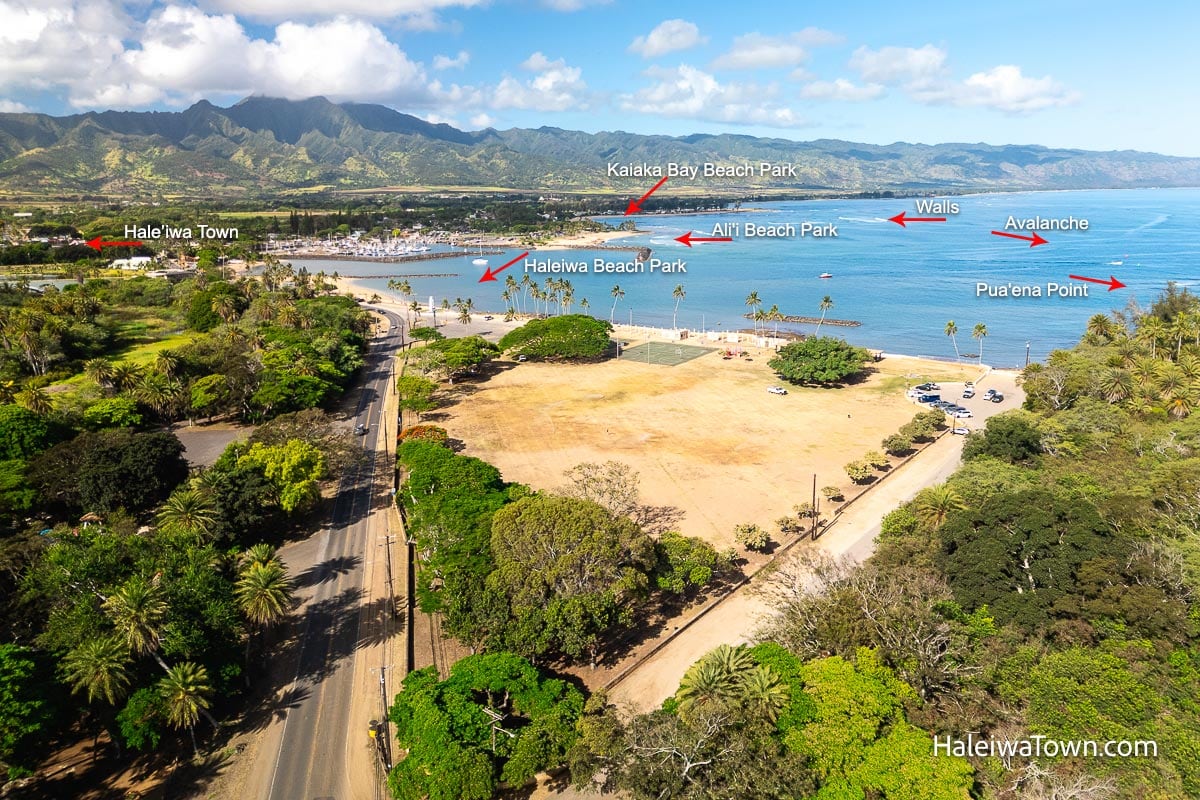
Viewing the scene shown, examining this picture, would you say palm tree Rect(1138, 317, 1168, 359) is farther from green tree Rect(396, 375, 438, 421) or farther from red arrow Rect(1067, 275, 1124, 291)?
red arrow Rect(1067, 275, 1124, 291)

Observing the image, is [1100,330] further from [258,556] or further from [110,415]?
[110,415]

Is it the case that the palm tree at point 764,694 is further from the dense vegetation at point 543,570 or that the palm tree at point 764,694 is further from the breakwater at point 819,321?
the breakwater at point 819,321

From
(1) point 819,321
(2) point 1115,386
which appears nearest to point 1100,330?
(2) point 1115,386

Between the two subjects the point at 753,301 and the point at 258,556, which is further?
the point at 753,301

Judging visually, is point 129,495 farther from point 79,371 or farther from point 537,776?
point 79,371

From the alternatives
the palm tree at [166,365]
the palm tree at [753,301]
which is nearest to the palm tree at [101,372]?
the palm tree at [166,365]

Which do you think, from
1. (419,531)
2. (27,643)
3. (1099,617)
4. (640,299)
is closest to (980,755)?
(1099,617)
